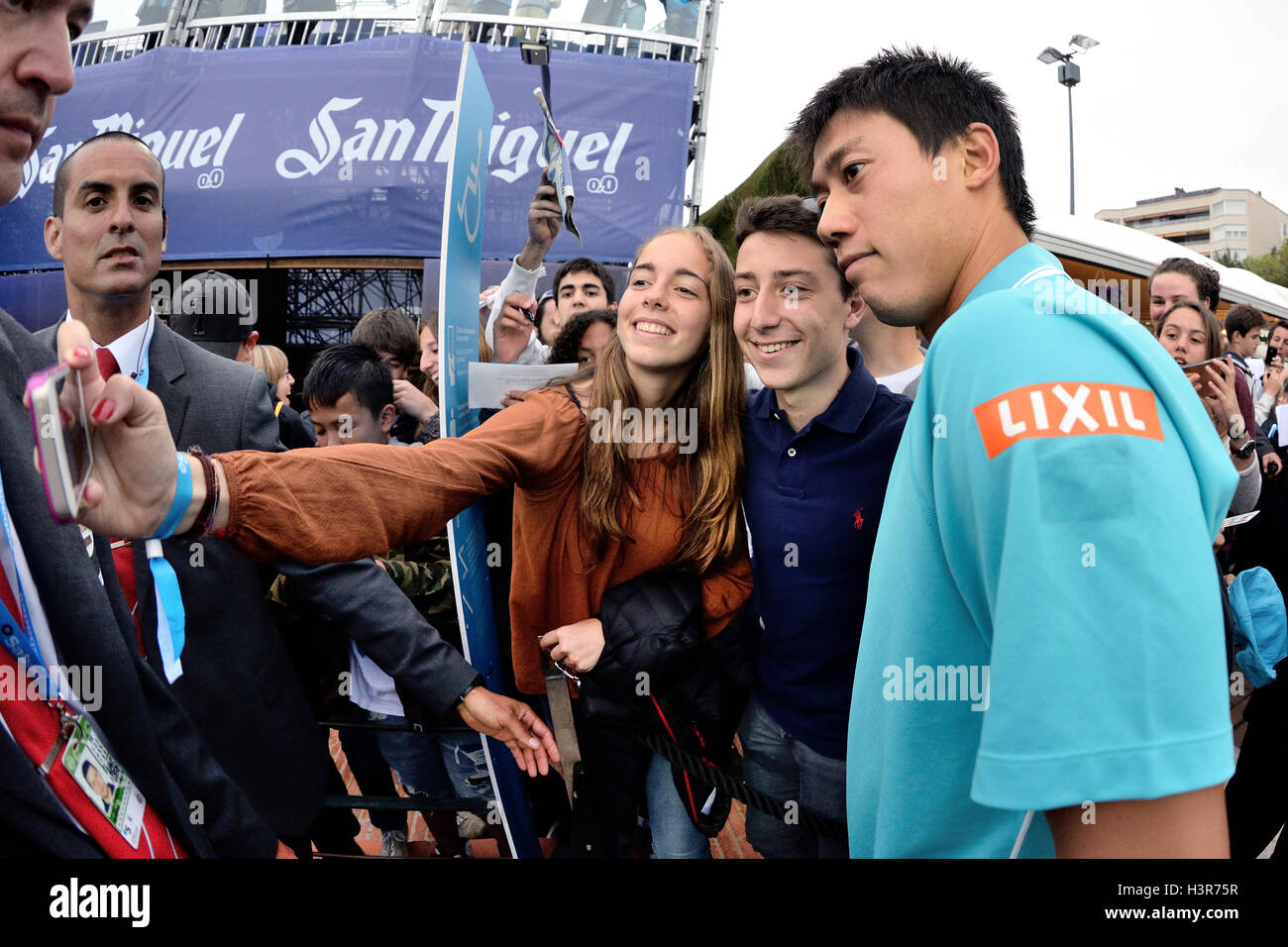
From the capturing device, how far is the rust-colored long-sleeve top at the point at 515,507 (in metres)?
1.14

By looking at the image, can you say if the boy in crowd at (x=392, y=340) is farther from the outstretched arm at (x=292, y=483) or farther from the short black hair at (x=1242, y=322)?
the short black hair at (x=1242, y=322)

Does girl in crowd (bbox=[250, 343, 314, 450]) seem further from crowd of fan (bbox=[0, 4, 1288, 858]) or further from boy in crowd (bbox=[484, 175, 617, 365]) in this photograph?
boy in crowd (bbox=[484, 175, 617, 365])

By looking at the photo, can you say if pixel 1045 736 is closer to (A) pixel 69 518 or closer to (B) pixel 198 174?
(A) pixel 69 518

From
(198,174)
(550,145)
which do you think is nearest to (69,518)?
(550,145)

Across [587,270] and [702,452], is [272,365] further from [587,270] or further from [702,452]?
[702,452]

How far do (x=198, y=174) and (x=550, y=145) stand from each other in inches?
318

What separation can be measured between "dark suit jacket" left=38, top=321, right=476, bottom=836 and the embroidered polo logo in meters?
1.50

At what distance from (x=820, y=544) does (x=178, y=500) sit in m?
1.32

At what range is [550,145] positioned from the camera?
285 centimetres

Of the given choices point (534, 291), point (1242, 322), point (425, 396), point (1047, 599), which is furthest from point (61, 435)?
point (1242, 322)

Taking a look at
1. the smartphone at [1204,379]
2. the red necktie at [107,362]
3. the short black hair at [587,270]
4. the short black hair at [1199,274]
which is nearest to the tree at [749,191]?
the short black hair at [587,270]

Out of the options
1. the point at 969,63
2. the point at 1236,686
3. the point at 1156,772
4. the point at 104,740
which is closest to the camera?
the point at 1156,772

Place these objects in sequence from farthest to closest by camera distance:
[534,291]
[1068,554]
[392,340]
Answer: [392,340] → [534,291] → [1068,554]

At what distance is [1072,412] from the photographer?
2.57 ft
